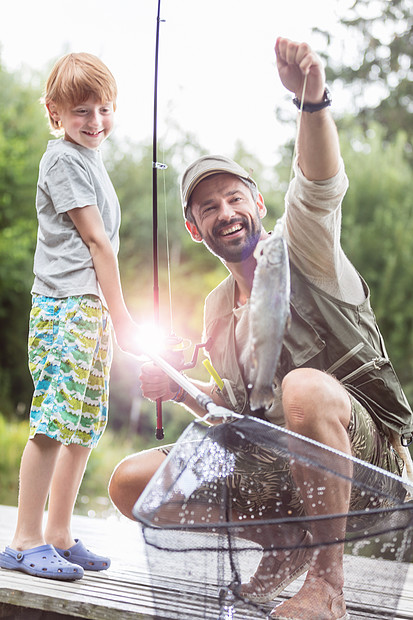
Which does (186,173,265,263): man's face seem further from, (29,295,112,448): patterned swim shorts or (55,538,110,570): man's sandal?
(55,538,110,570): man's sandal

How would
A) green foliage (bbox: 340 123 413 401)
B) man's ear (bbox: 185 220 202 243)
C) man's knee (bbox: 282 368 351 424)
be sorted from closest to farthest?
man's knee (bbox: 282 368 351 424), man's ear (bbox: 185 220 202 243), green foliage (bbox: 340 123 413 401)

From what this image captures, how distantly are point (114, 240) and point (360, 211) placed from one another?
33.0ft

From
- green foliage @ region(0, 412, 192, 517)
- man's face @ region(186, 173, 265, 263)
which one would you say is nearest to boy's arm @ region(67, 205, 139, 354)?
man's face @ region(186, 173, 265, 263)

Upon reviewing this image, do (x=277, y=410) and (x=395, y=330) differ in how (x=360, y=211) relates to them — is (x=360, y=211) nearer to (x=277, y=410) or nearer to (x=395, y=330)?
(x=395, y=330)

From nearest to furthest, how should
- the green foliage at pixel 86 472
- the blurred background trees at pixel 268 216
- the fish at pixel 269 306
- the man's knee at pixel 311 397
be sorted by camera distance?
the fish at pixel 269 306 < the man's knee at pixel 311 397 < the green foliage at pixel 86 472 < the blurred background trees at pixel 268 216

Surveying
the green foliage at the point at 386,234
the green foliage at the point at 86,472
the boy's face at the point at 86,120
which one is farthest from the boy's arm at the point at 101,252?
the green foliage at the point at 386,234

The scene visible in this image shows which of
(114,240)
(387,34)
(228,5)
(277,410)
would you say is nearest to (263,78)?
(387,34)

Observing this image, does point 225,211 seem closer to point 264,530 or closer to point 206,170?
point 206,170

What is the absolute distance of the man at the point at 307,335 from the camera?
162 cm

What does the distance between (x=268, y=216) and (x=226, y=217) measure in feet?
33.4

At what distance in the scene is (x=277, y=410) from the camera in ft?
6.42

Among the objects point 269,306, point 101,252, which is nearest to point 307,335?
point 269,306

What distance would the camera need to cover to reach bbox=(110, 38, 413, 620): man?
63.7 inches

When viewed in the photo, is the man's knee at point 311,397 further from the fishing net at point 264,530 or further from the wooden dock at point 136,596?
the wooden dock at point 136,596
